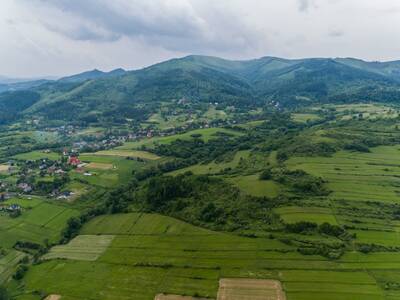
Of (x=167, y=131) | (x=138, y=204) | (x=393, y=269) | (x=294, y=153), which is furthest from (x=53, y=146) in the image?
(x=393, y=269)

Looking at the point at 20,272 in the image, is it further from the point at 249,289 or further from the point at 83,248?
the point at 249,289

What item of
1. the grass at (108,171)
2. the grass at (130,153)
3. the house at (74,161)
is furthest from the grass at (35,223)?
the grass at (130,153)

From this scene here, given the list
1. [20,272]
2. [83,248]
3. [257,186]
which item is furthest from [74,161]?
[257,186]

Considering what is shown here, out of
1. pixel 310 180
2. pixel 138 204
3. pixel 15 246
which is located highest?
pixel 310 180

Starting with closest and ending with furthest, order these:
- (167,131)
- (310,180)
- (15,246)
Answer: (15,246) < (310,180) < (167,131)

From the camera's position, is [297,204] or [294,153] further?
[294,153]

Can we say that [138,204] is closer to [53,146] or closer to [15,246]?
[15,246]
